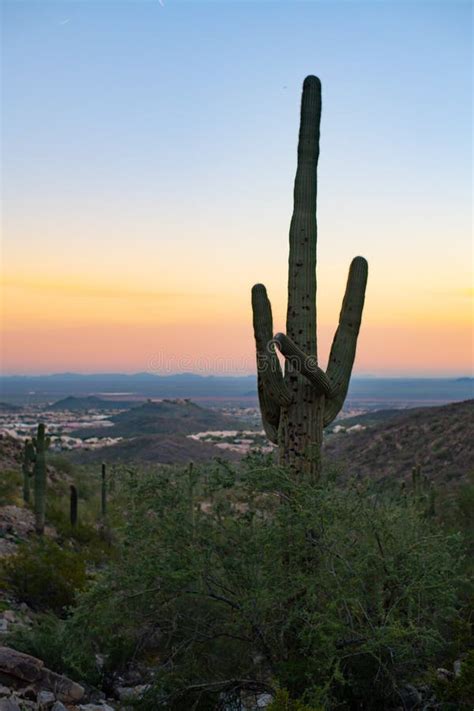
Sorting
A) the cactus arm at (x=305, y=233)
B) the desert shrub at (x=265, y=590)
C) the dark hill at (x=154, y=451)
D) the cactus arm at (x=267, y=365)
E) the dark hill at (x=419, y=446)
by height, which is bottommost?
the dark hill at (x=154, y=451)

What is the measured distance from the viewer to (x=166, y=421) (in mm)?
64938

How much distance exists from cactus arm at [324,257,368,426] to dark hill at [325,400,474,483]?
2011 cm

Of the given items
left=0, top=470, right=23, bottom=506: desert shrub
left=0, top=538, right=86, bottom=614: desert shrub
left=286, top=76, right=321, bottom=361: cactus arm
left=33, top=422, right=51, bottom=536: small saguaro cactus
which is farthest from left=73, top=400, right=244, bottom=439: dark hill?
left=286, top=76, right=321, bottom=361: cactus arm

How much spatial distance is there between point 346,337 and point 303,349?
752 mm

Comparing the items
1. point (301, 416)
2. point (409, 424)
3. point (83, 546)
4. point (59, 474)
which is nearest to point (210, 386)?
point (409, 424)

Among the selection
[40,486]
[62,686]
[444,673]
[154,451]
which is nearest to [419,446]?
[154,451]

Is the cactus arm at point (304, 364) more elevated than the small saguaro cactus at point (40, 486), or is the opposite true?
the cactus arm at point (304, 364)

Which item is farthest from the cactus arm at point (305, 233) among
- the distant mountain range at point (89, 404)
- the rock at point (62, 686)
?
the distant mountain range at point (89, 404)

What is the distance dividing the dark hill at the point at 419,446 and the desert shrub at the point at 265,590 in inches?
854

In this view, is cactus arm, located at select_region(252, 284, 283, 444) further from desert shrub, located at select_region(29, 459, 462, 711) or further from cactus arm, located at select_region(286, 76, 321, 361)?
desert shrub, located at select_region(29, 459, 462, 711)

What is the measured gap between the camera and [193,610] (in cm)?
739

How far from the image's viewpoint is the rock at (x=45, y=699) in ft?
23.2

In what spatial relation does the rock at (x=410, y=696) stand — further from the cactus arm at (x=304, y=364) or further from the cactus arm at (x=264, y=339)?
the cactus arm at (x=304, y=364)

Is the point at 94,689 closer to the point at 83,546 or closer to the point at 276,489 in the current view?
the point at 276,489
